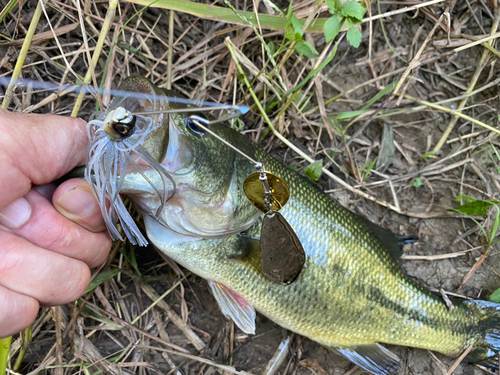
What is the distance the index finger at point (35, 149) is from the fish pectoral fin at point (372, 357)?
206cm

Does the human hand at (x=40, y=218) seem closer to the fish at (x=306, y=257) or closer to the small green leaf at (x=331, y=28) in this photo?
the fish at (x=306, y=257)

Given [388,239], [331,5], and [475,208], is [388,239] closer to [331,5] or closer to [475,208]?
[475,208]

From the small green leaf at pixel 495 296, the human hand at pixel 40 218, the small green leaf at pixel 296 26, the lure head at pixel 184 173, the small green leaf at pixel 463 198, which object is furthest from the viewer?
the small green leaf at pixel 463 198

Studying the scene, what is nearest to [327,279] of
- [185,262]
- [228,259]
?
[228,259]

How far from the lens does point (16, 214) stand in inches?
64.8

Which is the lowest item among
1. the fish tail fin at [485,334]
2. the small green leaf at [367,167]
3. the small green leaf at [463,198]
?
the fish tail fin at [485,334]

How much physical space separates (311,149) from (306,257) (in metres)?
0.93

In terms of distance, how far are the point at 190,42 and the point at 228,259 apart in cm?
162

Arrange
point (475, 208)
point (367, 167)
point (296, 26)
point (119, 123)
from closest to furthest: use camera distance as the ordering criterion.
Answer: point (119, 123) < point (296, 26) < point (475, 208) < point (367, 167)

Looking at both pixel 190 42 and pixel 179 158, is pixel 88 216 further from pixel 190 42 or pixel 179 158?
pixel 190 42

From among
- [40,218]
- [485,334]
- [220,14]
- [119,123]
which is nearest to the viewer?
[119,123]

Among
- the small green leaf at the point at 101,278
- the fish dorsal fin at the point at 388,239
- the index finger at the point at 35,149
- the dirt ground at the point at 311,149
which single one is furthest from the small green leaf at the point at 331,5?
the small green leaf at the point at 101,278

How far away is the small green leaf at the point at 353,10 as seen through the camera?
6.94 ft

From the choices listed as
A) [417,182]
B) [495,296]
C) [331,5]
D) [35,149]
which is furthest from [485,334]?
[35,149]
